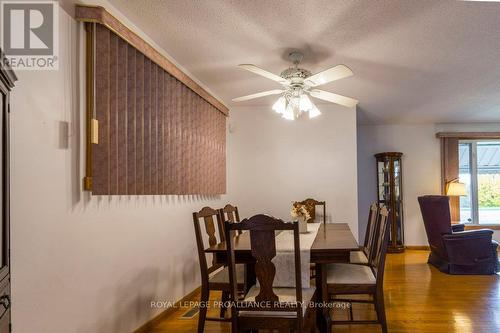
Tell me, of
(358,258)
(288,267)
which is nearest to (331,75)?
(288,267)

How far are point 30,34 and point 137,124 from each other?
930mm

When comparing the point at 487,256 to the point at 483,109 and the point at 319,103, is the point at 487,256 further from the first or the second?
the point at 319,103

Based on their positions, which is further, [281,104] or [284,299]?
[281,104]

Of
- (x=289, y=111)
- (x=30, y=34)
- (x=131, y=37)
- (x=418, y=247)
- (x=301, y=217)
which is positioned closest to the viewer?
(x=30, y=34)

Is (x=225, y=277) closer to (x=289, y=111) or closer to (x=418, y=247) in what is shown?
(x=289, y=111)

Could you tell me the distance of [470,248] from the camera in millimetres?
5020

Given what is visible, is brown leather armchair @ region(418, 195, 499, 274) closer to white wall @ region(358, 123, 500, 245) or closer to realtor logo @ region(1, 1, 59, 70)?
white wall @ region(358, 123, 500, 245)

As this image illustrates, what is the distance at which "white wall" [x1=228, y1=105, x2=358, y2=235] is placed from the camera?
5395mm

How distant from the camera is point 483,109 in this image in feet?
19.1

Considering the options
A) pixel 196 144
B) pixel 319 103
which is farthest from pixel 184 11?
pixel 319 103

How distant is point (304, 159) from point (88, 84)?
141 inches

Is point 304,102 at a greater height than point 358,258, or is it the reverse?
point 304,102

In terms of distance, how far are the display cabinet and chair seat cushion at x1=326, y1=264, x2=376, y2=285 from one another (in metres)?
3.95

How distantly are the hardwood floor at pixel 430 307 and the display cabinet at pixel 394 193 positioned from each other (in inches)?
62.0
